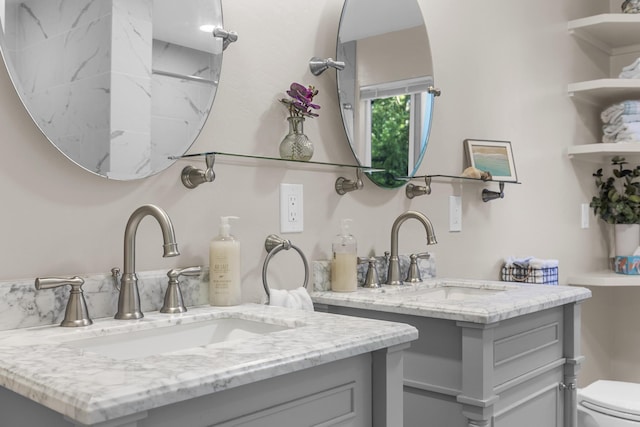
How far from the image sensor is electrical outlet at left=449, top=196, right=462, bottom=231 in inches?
89.4

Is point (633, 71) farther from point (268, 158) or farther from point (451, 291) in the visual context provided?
point (268, 158)

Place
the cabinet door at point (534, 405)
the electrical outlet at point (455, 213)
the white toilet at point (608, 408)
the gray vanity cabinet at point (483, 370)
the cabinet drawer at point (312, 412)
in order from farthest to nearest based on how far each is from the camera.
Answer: the electrical outlet at point (455, 213) → the white toilet at point (608, 408) → the cabinet door at point (534, 405) → the gray vanity cabinet at point (483, 370) → the cabinet drawer at point (312, 412)

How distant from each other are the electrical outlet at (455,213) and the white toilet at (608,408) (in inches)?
32.4

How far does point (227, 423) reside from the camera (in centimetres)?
88

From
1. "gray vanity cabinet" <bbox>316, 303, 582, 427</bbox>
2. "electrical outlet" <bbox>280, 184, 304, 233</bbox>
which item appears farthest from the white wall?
"gray vanity cabinet" <bbox>316, 303, 582, 427</bbox>

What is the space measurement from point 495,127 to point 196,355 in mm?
1937

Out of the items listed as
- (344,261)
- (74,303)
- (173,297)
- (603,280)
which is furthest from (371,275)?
(603,280)

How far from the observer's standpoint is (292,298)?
1.54m

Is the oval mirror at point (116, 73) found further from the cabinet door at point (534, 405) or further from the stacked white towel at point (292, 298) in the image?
the cabinet door at point (534, 405)

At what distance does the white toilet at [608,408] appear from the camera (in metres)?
2.17

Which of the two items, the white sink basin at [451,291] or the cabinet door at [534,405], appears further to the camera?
the white sink basin at [451,291]

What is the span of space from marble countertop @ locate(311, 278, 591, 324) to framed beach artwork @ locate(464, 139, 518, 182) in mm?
596

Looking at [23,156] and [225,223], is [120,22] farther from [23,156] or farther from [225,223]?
[225,223]

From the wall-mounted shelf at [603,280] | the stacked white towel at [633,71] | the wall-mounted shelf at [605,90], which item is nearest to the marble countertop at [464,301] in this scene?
the wall-mounted shelf at [603,280]
